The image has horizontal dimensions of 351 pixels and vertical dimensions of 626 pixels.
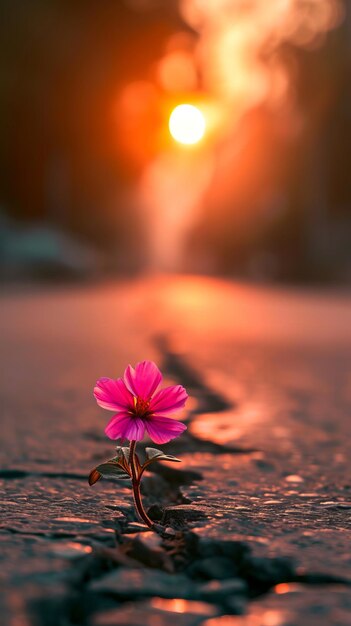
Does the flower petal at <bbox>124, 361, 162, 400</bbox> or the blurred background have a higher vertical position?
the blurred background

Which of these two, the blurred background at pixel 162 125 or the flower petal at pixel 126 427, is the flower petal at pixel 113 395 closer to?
the flower petal at pixel 126 427

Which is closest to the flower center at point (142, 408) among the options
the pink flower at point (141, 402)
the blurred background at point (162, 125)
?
the pink flower at point (141, 402)

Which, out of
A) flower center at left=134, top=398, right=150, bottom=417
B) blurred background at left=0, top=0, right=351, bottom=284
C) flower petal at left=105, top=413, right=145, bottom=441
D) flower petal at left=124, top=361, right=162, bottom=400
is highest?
blurred background at left=0, top=0, right=351, bottom=284

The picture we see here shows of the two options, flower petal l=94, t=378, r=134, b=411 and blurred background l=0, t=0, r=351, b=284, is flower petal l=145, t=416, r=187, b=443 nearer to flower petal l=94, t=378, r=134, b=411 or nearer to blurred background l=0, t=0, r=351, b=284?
flower petal l=94, t=378, r=134, b=411

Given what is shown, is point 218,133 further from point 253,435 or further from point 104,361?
point 253,435

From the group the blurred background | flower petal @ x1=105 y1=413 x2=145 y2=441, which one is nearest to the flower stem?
flower petal @ x1=105 y1=413 x2=145 y2=441
